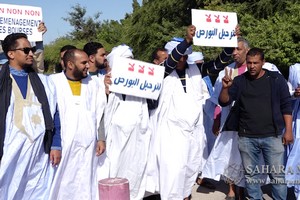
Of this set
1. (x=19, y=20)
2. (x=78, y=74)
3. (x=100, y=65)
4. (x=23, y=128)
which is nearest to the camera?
(x=23, y=128)

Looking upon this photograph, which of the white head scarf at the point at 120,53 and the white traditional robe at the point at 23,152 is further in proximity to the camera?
the white head scarf at the point at 120,53

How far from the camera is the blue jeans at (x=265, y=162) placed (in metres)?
4.10

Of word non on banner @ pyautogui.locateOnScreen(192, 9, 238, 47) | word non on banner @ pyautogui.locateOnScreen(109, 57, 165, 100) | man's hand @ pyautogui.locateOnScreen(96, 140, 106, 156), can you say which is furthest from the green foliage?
man's hand @ pyautogui.locateOnScreen(96, 140, 106, 156)

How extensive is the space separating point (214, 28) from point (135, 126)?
1401 mm

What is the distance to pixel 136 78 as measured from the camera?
4328 mm

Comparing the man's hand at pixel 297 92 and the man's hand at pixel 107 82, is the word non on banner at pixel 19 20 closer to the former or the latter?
the man's hand at pixel 107 82

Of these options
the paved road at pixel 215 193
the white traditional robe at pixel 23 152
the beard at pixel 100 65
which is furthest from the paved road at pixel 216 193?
the white traditional robe at pixel 23 152

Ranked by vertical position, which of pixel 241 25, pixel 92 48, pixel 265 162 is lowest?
pixel 265 162

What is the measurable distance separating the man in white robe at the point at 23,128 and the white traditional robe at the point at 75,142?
17cm

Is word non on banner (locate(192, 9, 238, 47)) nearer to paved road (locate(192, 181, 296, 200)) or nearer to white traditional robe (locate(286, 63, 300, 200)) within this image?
white traditional robe (locate(286, 63, 300, 200))

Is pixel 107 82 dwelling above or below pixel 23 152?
above

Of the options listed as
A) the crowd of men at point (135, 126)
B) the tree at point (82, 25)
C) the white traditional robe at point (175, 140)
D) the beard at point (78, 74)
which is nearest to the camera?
the crowd of men at point (135, 126)

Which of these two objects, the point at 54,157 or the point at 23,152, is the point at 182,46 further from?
the point at 23,152

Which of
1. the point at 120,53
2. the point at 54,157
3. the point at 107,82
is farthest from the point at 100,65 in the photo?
the point at 54,157
